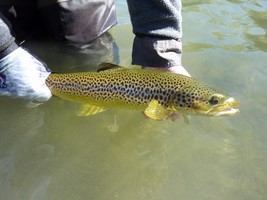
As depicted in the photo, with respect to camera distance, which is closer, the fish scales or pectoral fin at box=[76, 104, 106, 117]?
the fish scales

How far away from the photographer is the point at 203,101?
2.26m

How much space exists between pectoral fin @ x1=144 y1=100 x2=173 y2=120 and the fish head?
8 cm

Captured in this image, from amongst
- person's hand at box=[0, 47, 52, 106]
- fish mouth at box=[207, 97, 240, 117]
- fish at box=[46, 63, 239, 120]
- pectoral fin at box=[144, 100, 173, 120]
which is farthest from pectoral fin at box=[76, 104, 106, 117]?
fish mouth at box=[207, 97, 240, 117]

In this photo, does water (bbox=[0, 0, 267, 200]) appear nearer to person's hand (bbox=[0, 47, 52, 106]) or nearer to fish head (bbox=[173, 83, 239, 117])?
person's hand (bbox=[0, 47, 52, 106])

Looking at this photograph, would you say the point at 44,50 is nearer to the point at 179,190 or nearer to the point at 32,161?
the point at 32,161

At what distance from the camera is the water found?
2.15 meters

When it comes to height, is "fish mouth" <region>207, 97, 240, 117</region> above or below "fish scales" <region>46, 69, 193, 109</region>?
below

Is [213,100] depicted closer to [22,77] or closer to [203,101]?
[203,101]

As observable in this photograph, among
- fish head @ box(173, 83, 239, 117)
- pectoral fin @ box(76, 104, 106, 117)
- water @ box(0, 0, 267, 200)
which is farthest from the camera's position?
pectoral fin @ box(76, 104, 106, 117)

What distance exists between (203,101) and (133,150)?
49 centimetres

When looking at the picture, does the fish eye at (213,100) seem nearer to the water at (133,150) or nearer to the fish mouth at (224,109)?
the fish mouth at (224,109)

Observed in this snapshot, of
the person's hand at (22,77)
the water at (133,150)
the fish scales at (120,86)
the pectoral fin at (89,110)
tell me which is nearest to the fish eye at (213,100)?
the fish scales at (120,86)

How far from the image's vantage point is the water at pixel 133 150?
2.15m

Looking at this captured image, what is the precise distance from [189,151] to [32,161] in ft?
2.83
